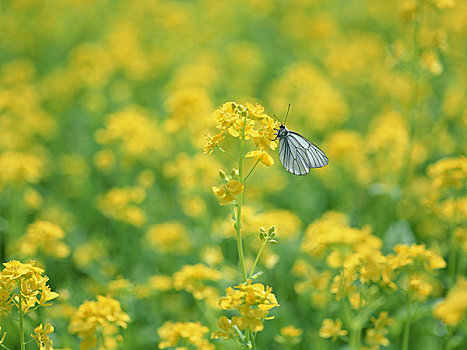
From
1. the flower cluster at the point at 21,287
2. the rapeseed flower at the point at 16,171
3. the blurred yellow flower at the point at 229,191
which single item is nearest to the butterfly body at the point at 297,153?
the blurred yellow flower at the point at 229,191

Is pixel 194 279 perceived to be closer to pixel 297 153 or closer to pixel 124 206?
pixel 297 153

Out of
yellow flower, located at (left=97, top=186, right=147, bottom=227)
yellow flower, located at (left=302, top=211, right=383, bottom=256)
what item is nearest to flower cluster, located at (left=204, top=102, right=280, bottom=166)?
yellow flower, located at (left=302, top=211, right=383, bottom=256)

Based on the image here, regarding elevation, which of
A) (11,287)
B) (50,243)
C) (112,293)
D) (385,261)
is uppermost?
(50,243)

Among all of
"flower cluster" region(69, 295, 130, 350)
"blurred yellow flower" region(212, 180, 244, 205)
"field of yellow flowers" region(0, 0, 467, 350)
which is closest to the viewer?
"blurred yellow flower" region(212, 180, 244, 205)

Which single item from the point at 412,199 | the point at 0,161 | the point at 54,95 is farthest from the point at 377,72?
the point at 0,161

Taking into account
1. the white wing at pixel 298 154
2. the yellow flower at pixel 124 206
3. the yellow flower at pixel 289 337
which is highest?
the yellow flower at pixel 124 206

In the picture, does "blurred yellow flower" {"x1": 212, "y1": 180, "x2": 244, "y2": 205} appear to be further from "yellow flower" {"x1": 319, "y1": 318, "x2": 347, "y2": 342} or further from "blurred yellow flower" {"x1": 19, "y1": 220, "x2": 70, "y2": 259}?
"blurred yellow flower" {"x1": 19, "y1": 220, "x2": 70, "y2": 259}

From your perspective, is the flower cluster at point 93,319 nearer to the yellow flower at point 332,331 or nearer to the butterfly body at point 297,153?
the yellow flower at point 332,331

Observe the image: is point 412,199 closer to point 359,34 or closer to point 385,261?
point 385,261

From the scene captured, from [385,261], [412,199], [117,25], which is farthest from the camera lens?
[117,25]
